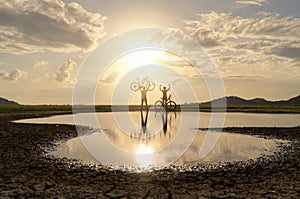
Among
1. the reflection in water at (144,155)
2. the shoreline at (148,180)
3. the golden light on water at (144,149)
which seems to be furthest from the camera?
the golden light on water at (144,149)

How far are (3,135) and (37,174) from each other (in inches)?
616

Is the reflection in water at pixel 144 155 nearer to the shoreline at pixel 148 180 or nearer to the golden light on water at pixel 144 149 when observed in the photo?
the golden light on water at pixel 144 149

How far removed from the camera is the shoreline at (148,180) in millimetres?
10891

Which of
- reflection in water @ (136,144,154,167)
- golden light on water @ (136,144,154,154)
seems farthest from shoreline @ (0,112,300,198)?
golden light on water @ (136,144,154,154)

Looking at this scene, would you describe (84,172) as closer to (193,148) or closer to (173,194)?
(173,194)

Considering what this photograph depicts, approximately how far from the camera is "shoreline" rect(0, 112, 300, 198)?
429 inches

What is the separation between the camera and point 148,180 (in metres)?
12.7

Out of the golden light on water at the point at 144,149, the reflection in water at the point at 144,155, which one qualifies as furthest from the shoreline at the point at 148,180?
the golden light on water at the point at 144,149

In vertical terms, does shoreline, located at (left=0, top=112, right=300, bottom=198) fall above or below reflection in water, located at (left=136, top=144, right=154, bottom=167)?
below

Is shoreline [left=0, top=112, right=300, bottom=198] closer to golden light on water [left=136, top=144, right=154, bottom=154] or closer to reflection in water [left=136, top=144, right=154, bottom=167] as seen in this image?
reflection in water [left=136, top=144, right=154, bottom=167]

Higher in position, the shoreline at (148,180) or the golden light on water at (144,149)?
the golden light on water at (144,149)

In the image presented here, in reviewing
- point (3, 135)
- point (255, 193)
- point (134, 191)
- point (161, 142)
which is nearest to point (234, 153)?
point (161, 142)

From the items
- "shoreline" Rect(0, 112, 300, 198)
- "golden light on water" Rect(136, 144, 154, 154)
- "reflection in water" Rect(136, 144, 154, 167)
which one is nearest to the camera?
"shoreline" Rect(0, 112, 300, 198)

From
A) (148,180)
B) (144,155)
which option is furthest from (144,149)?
(148,180)
